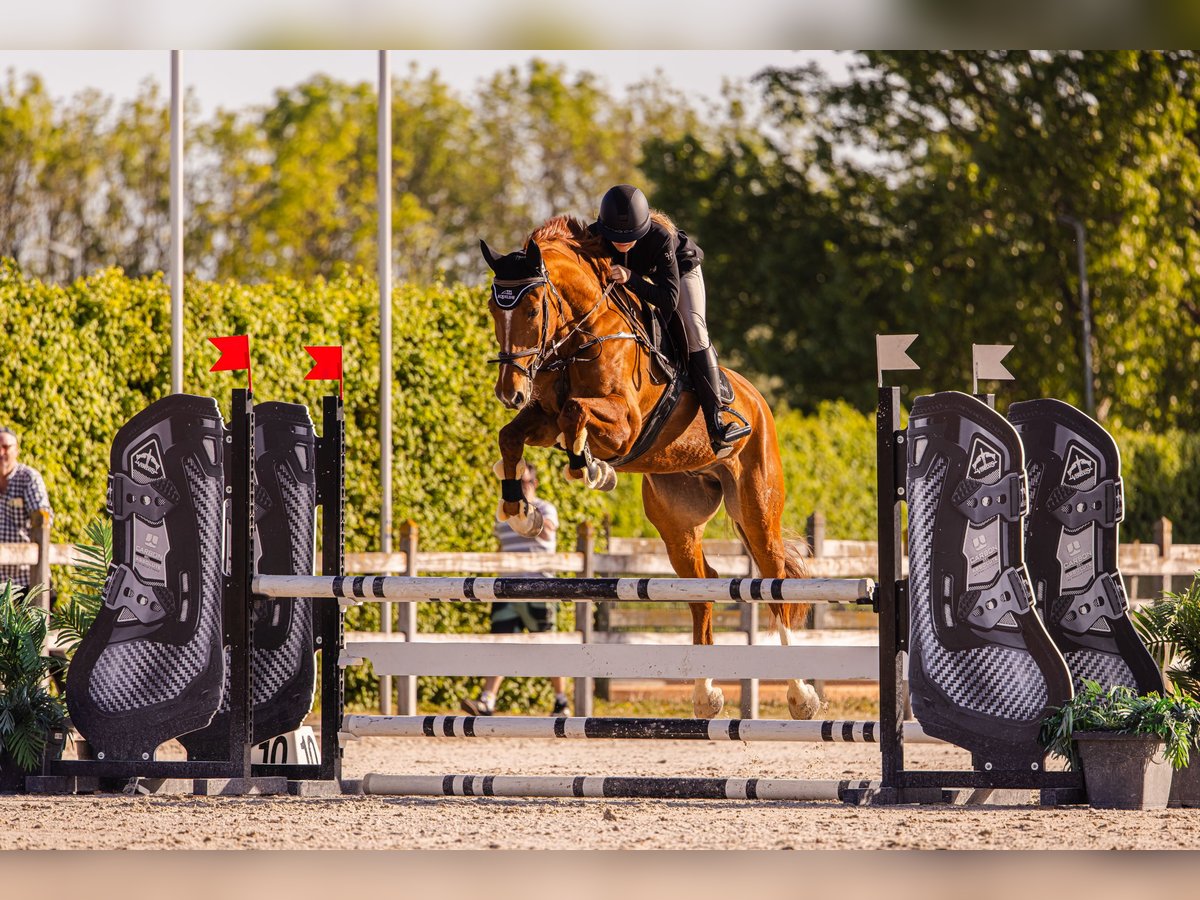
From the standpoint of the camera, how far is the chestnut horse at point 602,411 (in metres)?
5.26

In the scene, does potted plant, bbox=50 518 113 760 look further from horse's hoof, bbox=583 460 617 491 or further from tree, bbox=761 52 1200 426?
tree, bbox=761 52 1200 426

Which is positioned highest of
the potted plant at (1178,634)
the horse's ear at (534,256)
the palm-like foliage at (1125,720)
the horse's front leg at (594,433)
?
the horse's ear at (534,256)

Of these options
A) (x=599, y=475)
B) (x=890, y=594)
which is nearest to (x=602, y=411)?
(x=599, y=475)

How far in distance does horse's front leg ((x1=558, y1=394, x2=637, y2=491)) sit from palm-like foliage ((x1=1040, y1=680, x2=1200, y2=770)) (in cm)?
166

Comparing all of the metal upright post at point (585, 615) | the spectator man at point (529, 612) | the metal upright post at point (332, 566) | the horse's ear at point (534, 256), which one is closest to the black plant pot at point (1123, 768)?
the horse's ear at point (534, 256)

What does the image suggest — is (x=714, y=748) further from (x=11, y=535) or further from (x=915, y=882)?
(x=915, y=882)

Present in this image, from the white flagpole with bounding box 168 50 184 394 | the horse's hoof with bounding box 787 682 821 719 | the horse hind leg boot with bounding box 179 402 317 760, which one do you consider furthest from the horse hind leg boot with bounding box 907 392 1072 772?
the white flagpole with bounding box 168 50 184 394

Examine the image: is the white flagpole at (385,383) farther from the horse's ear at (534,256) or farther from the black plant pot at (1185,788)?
the black plant pot at (1185,788)

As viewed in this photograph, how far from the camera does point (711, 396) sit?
5.89 meters

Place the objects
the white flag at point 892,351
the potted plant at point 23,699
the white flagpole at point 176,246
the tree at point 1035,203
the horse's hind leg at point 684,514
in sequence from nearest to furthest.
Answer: the white flag at point 892,351 < the potted plant at point 23,699 < the horse's hind leg at point 684,514 < the white flagpole at point 176,246 < the tree at point 1035,203

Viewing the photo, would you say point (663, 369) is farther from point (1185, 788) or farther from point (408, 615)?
point (408, 615)

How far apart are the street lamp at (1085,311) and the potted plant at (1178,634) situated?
A: 46.7 ft
